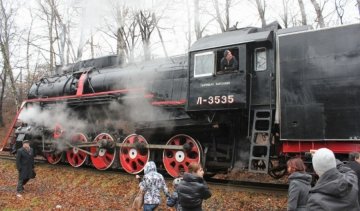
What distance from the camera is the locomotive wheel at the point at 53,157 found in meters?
14.7

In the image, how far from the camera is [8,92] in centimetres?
4128

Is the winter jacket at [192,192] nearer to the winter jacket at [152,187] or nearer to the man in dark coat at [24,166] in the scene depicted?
the winter jacket at [152,187]

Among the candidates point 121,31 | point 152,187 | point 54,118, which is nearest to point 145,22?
point 121,31

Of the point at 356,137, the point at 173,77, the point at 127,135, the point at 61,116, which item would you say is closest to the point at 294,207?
the point at 356,137

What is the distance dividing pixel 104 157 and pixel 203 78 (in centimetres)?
489

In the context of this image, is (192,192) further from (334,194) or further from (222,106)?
(222,106)

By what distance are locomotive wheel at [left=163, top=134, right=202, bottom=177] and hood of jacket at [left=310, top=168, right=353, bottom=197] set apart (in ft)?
22.5

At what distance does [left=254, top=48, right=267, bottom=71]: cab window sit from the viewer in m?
9.21

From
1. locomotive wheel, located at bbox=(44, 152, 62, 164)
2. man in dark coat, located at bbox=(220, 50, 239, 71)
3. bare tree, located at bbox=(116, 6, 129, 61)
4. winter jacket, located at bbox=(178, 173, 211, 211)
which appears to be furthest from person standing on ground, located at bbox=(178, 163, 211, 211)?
bare tree, located at bbox=(116, 6, 129, 61)

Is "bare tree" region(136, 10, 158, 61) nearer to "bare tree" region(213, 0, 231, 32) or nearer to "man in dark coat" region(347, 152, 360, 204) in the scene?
Result: "bare tree" region(213, 0, 231, 32)

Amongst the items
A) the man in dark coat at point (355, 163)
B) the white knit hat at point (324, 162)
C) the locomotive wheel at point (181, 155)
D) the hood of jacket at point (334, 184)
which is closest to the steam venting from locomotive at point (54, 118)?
the locomotive wheel at point (181, 155)

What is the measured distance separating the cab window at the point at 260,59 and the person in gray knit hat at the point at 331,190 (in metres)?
5.84

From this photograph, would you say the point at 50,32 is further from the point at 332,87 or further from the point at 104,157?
the point at 332,87

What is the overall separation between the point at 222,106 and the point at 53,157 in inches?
329
